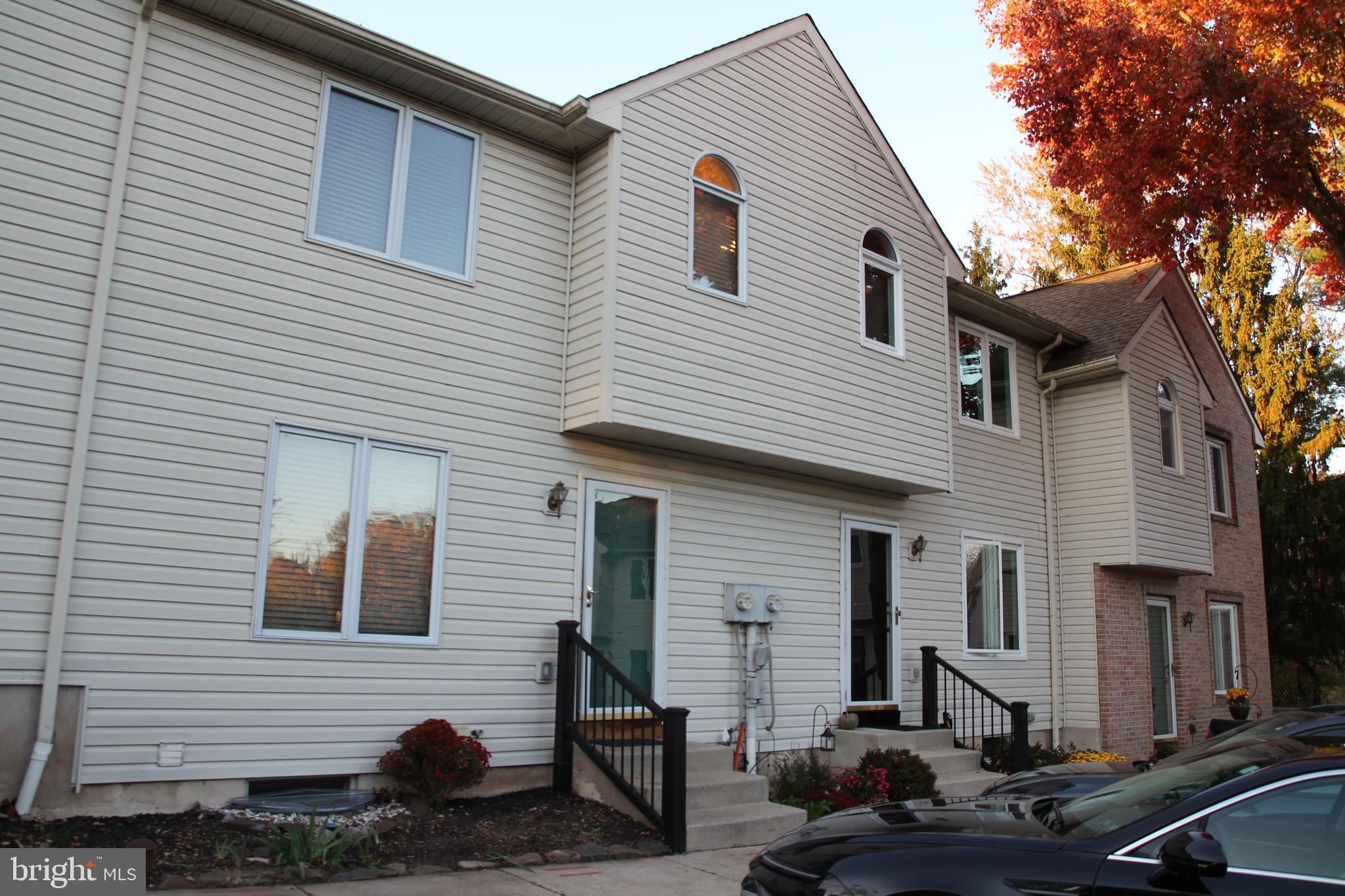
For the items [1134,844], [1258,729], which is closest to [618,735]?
[1258,729]

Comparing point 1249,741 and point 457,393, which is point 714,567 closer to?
point 457,393

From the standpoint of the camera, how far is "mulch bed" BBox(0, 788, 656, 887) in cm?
586

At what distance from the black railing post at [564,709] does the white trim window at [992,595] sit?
616 centimetres

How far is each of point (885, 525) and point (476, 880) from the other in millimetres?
7058

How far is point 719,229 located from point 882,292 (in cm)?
263

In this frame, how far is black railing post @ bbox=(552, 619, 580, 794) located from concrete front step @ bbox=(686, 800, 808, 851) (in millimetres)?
1197

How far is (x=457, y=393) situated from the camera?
8.42 meters

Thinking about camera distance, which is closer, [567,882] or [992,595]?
[567,882]

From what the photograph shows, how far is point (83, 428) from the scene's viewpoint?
659 cm

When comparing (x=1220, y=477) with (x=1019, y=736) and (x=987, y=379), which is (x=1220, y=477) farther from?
(x=1019, y=736)

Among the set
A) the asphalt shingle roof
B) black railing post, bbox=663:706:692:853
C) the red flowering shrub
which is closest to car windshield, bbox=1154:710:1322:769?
black railing post, bbox=663:706:692:853

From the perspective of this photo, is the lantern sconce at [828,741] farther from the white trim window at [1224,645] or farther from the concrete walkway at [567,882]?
the white trim window at [1224,645]

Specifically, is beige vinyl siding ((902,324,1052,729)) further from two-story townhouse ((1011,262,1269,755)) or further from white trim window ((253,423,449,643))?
white trim window ((253,423,449,643))

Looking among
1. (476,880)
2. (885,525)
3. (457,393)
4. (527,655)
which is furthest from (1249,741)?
(885,525)
